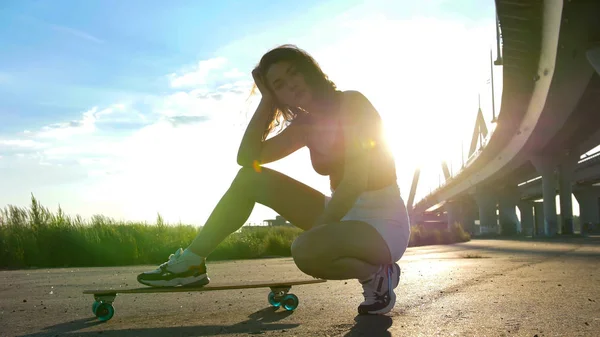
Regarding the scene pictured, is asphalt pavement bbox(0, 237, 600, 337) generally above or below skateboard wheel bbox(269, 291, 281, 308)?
below

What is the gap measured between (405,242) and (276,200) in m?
0.83

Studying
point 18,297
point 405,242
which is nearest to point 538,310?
point 405,242

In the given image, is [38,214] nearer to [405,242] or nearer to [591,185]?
[405,242]

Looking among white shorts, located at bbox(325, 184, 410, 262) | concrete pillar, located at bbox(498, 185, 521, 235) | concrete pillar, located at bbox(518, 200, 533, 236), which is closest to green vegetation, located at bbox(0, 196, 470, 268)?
white shorts, located at bbox(325, 184, 410, 262)

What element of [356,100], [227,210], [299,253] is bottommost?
[299,253]

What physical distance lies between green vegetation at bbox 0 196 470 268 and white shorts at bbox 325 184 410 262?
34.1 ft

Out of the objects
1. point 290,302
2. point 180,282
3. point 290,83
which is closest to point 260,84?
point 290,83

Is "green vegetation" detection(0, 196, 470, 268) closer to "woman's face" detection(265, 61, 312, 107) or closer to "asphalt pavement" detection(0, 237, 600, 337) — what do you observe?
"asphalt pavement" detection(0, 237, 600, 337)

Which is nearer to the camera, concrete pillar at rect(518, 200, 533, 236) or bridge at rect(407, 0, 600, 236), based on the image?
bridge at rect(407, 0, 600, 236)

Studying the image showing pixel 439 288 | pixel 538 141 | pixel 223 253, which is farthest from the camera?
pixel 538 141

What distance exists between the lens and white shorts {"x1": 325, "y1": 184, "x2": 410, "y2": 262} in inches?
125

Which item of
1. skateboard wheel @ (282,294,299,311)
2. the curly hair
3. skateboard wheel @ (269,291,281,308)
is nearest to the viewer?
A: the curly hair

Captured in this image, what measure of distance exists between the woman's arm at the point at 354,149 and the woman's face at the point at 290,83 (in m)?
0.24

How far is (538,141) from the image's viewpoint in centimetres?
3497
